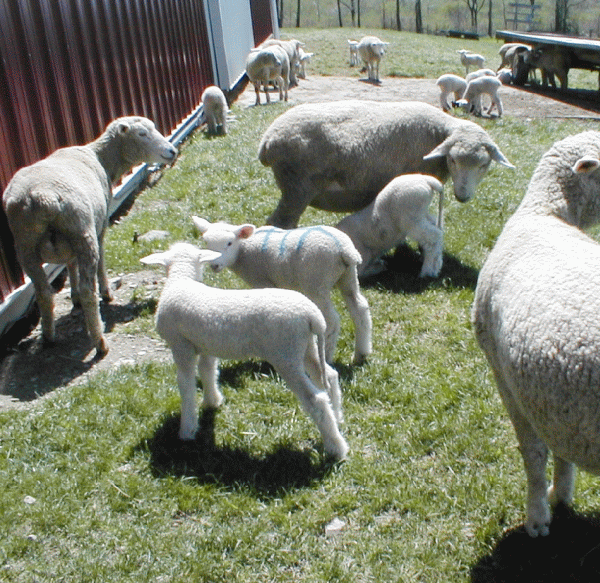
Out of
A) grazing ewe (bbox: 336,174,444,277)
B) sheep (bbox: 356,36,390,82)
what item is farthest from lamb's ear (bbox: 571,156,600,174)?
sheep (bbox: 356,36,390,82)

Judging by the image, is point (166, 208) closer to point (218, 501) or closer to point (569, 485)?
point (218, 501)

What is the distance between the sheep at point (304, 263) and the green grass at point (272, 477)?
0.37 metres

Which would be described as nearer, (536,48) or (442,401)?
(442,401)

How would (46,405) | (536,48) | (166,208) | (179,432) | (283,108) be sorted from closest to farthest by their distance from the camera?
(179,432), (46,405), (166,208), (283,108), (536,48)

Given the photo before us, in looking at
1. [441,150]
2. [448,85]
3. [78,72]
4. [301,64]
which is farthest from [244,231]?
[301,64]

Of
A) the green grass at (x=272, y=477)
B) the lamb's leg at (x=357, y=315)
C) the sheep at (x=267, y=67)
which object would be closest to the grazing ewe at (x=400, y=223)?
the green grass at (x=272, y=477)

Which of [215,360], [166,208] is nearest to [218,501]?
[215,360]

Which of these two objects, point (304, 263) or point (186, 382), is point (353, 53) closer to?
point (304, 263)

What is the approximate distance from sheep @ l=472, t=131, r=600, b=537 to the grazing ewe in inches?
98.3

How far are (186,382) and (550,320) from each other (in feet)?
7.40

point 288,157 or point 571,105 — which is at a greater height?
point 288,157

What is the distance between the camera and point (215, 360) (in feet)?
14.1

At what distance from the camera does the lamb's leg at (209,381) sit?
13.9ft

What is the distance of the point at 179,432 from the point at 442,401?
65.0 inches
